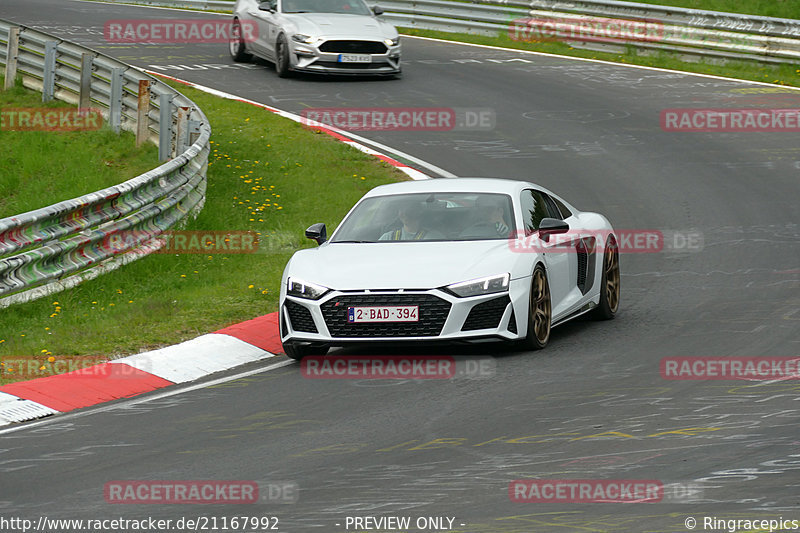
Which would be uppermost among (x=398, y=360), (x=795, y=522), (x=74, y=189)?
(x=795, y=522)

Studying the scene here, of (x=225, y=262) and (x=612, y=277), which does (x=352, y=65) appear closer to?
(x=225, y=262)

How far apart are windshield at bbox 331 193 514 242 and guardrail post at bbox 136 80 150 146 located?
7874 mm

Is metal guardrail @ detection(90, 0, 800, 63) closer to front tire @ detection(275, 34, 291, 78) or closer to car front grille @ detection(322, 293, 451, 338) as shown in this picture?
Answer: front tire @ detection(275, 34, 291, 78)

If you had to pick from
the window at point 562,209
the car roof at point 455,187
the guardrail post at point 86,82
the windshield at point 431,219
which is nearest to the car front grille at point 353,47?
the guardrail post at point 86,82

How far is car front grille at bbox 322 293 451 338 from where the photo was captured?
997cm

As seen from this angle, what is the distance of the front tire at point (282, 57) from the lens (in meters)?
25.5

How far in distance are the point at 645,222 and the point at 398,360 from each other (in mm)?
6932

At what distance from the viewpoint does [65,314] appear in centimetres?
1217

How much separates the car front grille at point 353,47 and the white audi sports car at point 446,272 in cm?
1359

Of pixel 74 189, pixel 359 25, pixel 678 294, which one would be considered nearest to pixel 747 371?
pixel 678 294

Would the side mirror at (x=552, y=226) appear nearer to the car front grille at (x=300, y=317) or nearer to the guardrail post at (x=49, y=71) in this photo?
the car front grille at (x=300, y=317)

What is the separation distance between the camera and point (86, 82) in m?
21.0

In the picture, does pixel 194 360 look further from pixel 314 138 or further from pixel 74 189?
pixel 314 138

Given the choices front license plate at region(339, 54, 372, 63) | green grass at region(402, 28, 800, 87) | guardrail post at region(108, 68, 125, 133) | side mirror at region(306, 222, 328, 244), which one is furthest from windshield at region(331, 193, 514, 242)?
green grass at region(402, 28, 800, 87)
